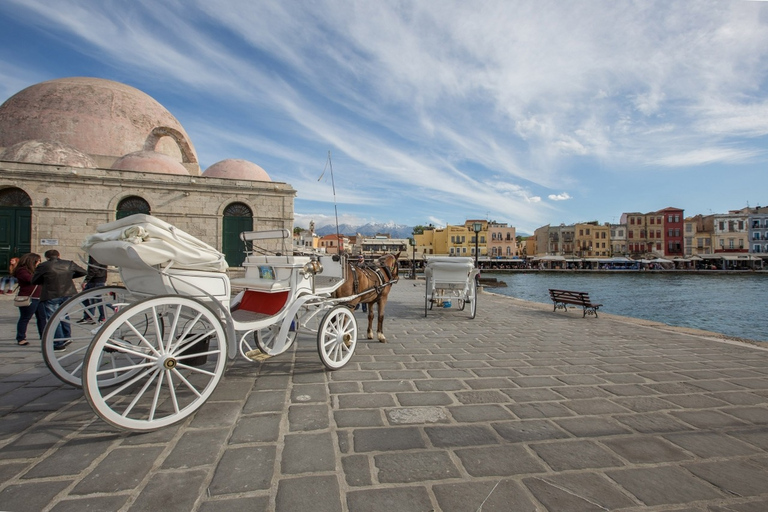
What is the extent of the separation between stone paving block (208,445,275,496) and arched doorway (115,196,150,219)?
1856 cm

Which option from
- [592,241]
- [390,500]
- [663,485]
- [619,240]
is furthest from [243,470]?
[619,240]

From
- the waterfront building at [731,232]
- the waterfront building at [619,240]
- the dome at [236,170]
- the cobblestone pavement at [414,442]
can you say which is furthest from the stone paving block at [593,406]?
the waterfront building at [731,232]

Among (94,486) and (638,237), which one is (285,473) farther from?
(638,237)

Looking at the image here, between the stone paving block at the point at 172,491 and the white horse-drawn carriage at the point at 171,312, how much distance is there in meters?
0.56

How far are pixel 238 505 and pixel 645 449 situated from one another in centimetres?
258

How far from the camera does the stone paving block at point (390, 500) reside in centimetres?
187

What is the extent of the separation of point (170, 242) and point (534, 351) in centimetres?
494

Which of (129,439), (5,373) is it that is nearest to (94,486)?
(129,439)

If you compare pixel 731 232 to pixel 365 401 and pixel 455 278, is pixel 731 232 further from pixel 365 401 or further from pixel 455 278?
pixel 365 401

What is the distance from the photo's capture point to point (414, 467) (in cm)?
225

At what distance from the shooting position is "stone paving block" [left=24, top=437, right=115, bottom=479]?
2.17 meters

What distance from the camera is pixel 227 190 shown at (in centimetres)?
1864

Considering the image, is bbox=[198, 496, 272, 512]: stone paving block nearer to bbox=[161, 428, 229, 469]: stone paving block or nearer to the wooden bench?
bbox=[161, 428, 229, 469]: stone paving block

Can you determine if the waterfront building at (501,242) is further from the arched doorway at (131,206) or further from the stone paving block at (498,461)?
the stone paving block at (498,461)
